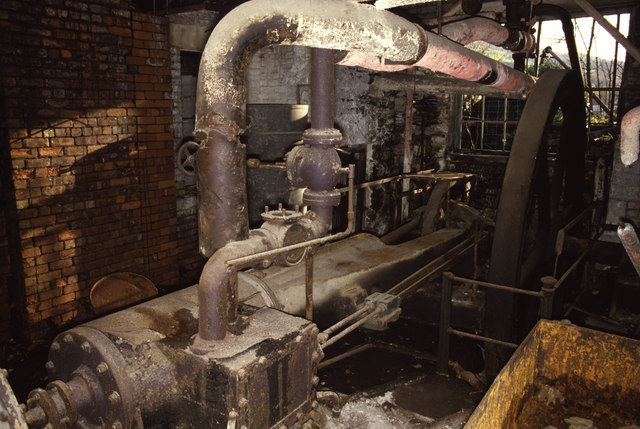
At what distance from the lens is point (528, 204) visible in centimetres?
346

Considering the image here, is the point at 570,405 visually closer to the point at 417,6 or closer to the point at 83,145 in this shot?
the point at 83,145

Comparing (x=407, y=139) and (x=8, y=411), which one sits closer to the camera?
(x=8, y=411)

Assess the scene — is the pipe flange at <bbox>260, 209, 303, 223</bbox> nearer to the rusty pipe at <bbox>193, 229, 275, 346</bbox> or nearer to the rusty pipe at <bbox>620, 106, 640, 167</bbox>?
the rusty pipe at <bbox>193, 229, 275, 346</bbox>

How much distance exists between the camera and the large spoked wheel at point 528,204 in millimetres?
Answer: 3463

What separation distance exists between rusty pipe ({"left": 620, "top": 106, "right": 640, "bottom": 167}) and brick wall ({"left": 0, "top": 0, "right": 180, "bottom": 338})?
4.05m

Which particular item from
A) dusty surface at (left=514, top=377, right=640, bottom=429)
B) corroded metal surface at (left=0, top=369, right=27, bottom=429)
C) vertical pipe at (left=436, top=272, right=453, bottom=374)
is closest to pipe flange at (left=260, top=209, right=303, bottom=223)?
corroded metal surface at (left=0, top=369, right=27, bottom=429)

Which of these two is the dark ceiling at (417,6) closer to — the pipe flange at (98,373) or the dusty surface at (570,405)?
the pipe flange at (98,373)

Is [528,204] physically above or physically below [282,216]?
below

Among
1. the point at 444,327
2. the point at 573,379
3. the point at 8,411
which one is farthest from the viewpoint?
the point at 444,327

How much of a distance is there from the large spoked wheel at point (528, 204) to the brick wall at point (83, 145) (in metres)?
3.36

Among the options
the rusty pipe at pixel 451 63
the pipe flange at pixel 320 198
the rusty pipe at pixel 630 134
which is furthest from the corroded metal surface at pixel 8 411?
the rusty pipe at pixel 630 134

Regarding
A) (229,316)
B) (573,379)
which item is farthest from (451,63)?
(229,316)

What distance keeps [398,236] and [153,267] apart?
263 cm

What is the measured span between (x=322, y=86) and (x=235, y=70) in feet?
2.04
